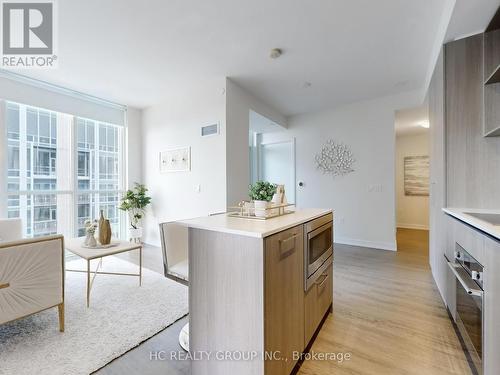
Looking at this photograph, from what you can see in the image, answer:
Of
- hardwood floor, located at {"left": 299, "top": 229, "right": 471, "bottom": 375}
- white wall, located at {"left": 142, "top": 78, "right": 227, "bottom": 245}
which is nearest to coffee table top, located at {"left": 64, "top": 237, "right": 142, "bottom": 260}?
white wall, located at {"left": 142, "top": 78, "right": 227, "bottom": 245}

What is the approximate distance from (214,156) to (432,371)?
3109 millimetres

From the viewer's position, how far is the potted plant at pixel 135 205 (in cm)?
A: 423

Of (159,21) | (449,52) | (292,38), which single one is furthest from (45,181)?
(449,52)

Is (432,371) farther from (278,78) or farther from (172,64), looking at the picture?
(172,64)

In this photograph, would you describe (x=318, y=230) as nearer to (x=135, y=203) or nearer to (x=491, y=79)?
(x=491, y=79)

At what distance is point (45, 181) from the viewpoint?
3.55 meters

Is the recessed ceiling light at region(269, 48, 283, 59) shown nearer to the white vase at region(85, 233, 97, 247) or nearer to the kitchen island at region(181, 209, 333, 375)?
the kitchen island at region(181, 209, 333, 375)

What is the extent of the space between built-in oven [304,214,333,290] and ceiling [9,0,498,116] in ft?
5.97

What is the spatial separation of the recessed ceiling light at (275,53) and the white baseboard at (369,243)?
3449 mm

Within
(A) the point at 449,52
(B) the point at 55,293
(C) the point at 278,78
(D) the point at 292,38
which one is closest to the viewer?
(B) the point at 55,293

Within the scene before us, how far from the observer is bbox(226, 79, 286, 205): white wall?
3438mm

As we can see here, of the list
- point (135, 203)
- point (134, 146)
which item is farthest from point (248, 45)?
point (135, 203)

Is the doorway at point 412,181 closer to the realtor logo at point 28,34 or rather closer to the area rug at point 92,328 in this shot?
the area rug at point 92,328

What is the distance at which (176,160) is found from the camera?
4.06m
